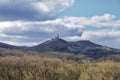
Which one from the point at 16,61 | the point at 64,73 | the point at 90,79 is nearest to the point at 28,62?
the point at 16,61

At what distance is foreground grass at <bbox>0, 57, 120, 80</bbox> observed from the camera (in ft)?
416

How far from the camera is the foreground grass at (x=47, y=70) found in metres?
127

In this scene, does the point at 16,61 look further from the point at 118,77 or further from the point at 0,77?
the point at 118,77

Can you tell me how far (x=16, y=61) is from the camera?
14700 centimetres

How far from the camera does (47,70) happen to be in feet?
455

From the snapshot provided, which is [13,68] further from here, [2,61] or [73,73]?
[73,73]

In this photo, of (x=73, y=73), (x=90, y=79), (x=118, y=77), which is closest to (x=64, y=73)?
(x=73, y=73)

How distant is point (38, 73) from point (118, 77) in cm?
3363

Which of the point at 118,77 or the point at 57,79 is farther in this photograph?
the point at 57,79

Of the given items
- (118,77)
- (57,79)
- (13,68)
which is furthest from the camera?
(13,68)

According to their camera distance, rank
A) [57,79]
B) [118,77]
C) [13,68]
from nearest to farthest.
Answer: [118,77] → [57,79] → [13,68]

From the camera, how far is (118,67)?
124 meters

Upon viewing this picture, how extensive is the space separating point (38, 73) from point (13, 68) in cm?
1035

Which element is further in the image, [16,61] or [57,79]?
[16,61]
